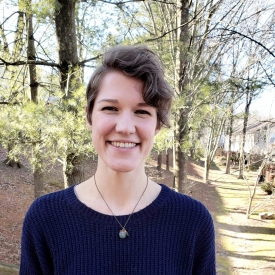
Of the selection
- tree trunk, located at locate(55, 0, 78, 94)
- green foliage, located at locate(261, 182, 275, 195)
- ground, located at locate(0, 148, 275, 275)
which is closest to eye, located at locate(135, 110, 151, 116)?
tree trunk, located at locate(55, 0, 78, 94)

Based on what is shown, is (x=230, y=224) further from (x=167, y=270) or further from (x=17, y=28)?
(x=167, y=270)

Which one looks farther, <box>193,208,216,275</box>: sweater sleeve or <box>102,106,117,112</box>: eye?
<box>193,208,216,275</box>: sweater sleeve

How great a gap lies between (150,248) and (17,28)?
4861 mm

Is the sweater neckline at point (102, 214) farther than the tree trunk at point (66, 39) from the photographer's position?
No

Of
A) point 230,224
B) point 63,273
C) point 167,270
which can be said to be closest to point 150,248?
point 167,270

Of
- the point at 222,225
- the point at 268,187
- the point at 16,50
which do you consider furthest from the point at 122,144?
the point at 268,187

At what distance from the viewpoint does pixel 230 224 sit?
10.7m

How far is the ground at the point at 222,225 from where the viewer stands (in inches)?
283

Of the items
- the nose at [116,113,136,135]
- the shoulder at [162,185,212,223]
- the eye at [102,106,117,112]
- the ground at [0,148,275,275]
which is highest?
the eye at [102,106,117,112]

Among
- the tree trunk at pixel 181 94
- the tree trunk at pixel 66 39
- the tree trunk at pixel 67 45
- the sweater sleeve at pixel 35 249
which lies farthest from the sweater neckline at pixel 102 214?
the tree trunk at pixel 181 94

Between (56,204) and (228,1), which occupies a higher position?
(228,1)

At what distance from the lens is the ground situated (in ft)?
23.6

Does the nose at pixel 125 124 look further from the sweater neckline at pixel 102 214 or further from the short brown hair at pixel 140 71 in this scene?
the sweater neckline at pixel 102 214

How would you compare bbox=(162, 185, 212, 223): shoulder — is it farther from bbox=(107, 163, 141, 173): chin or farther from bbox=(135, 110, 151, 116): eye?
bbox=(135, 110, 151, 116): eye
